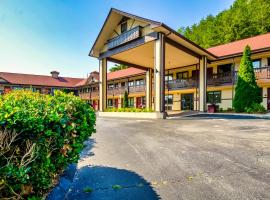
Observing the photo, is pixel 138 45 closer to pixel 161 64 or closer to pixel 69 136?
pixel 161 64

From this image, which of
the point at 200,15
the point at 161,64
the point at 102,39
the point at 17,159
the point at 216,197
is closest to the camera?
the point at 17,159

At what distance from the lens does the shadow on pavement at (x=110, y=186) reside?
3.37 meters

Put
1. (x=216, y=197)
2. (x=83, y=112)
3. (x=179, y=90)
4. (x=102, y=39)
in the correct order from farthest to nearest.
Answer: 1. (x=179, y=90)
2. (x=102, y=39)
3. (x=83, y=112)
4. (x=216, y=197)

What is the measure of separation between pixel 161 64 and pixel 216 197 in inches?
565

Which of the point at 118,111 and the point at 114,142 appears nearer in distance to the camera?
A: the point at 114,142

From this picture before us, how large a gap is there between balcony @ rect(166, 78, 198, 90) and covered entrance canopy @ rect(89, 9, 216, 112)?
215cm

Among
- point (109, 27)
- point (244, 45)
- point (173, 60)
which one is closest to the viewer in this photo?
point (109, 27)

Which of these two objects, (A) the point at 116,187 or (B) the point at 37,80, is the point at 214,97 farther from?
(B) the point at 37,80

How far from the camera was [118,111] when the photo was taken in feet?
70.1

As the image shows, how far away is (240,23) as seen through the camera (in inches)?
1372

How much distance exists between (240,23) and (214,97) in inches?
710

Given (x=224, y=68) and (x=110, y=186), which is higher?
(x=224, y=68)

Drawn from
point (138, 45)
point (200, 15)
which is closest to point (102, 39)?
point (138, 45)

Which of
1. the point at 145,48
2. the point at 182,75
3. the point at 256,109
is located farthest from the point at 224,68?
the point at 145,48
